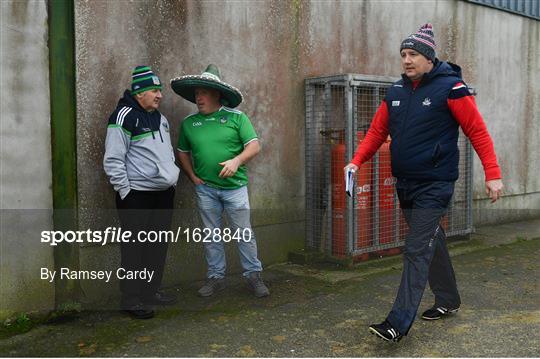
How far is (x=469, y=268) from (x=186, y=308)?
2.94 meters

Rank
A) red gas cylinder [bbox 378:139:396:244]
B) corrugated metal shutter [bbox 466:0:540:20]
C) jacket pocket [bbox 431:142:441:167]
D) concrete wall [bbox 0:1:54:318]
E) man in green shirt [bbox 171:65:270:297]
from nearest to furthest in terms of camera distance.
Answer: jacket pocket [bbox 431:142:441:167] → concrete wall [bbox 0:1:54:318] → man in green shirt [bbox 171:65:270:297] → red gas cylinder [bbox 378:139:396:244] → corrugated metal shutter [bbox 466:0:540:20]

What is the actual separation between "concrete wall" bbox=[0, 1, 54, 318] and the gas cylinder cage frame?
274 centimetres

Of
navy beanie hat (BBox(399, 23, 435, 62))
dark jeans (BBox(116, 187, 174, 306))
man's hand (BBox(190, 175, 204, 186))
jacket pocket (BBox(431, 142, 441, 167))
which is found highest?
navy beanie hat (BBox(399, 23, 435, 62))

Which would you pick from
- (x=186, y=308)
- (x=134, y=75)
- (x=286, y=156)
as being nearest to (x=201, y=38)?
(x=134, y=75)

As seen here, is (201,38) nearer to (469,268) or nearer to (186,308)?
(186,308)

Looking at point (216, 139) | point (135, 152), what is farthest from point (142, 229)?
point (216, 139)

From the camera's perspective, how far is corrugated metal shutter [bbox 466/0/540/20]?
323 inches

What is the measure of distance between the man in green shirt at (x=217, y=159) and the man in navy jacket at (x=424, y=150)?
54.1 inches

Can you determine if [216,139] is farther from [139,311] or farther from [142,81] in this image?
[139,311]

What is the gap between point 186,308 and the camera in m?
4.63

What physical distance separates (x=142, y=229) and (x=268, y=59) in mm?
2284

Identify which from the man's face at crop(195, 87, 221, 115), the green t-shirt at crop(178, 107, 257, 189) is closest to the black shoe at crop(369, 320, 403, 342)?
the green t-shirt at crop(178, 107, 257, 189)

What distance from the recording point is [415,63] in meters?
3.89

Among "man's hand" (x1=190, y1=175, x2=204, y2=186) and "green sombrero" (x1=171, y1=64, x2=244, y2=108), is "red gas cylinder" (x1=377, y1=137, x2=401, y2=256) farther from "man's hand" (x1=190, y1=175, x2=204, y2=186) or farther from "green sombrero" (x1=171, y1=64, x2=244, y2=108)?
"man's hand" (x1=190, y1=175, x2=204, y2=186)
